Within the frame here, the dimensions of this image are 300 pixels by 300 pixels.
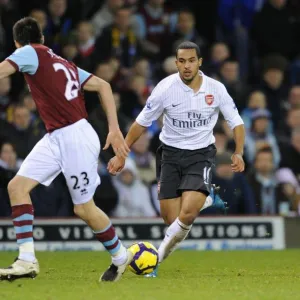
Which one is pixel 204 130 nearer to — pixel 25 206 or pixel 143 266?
pixel 143 266

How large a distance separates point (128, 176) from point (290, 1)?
20.3 ft

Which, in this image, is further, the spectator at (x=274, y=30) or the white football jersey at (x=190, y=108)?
the spectator at (x=274, y=30)

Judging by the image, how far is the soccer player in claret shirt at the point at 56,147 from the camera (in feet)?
30.5

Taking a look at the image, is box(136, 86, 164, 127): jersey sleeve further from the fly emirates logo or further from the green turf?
the green turf

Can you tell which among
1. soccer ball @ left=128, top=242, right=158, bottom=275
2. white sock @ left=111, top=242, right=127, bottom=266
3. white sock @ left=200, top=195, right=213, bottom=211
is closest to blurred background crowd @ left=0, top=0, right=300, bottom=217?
white sock @ left=200, top=195, right=213, bottom=211

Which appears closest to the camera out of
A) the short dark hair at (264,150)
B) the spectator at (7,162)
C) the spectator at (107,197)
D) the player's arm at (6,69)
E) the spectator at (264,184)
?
the player's arm at (6,69)

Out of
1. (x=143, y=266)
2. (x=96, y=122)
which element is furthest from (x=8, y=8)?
(x=143, y=266)

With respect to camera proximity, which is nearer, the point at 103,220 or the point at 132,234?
the point at 103,220

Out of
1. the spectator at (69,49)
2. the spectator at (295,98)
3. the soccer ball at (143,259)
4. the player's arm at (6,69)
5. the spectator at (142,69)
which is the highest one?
the spectator at (69,49)

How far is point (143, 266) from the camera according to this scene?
32.7 ft

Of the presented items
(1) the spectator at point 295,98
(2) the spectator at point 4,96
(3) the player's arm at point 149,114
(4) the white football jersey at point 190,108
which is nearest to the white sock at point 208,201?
(4) the white football jersey at point 190,108

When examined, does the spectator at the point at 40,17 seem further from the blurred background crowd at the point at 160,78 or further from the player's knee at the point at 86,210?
the player's knee at the point at 86,210

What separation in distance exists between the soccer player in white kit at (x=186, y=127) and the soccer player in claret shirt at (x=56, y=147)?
151 cm

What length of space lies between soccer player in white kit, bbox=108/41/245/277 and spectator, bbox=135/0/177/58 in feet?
23.3
